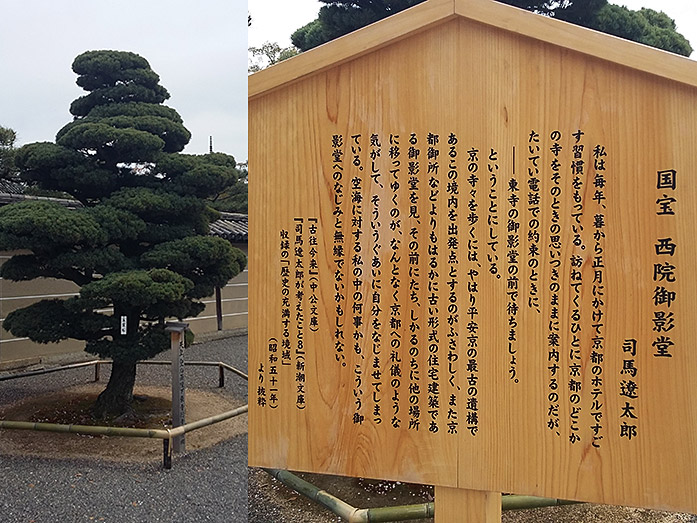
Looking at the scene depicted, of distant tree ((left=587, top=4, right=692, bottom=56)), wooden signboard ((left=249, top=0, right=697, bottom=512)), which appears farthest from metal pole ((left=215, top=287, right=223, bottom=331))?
wooden signboard ((left=249, top=0, right=697, bottom=512))

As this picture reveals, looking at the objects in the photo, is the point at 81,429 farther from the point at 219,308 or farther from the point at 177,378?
the point at 219,308

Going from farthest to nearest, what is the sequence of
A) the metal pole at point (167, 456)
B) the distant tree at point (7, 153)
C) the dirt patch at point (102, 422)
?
1. the distant tree at point (7, 153)
2. the dirt patch at point (102, 422)
3. the metal pole at point (167, 456)

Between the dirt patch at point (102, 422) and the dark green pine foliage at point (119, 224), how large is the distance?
0.83 ft

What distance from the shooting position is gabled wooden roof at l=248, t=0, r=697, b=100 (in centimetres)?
113

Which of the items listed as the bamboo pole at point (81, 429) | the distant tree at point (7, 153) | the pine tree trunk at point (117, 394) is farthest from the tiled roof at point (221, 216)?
the bamboo pole at point (81, 429)

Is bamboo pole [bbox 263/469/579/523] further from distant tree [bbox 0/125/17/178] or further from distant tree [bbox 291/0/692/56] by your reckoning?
distant tree [bbox 0/125/17/178]

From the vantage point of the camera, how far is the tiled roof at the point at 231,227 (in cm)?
636

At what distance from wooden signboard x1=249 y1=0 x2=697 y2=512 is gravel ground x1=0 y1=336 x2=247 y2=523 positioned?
213 cm

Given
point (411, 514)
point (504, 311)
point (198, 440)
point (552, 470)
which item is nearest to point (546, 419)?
point (552, 470)

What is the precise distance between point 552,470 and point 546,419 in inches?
4.4

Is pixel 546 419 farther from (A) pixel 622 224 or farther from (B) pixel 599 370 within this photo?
(A) pixel 622 224

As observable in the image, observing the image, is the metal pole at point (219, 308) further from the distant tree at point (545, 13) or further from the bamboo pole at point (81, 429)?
the distant tree at point (545, 13)

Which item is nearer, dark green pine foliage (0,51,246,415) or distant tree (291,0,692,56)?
distant tree (291,0,692,56)

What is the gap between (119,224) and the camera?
13.0 ft
